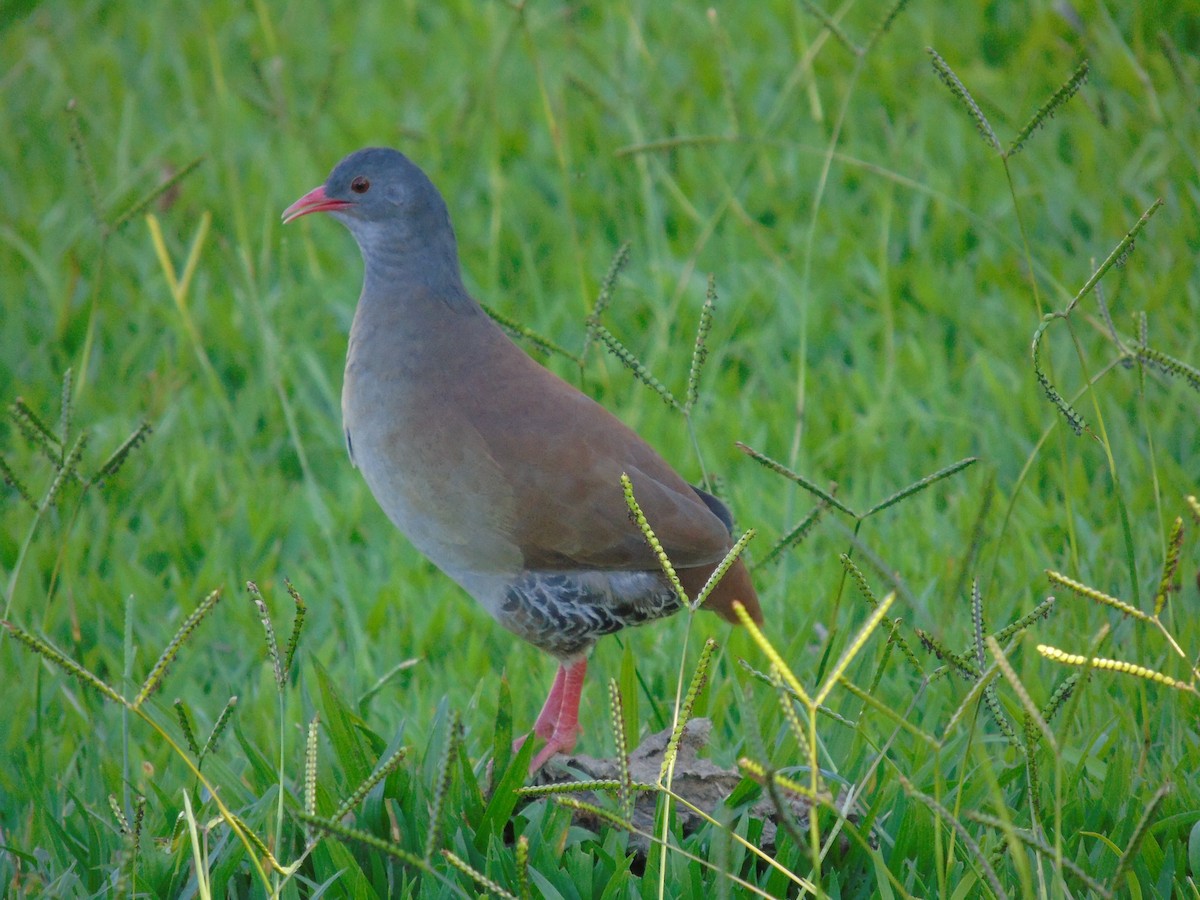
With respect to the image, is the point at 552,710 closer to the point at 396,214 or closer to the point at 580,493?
the point at 580,493

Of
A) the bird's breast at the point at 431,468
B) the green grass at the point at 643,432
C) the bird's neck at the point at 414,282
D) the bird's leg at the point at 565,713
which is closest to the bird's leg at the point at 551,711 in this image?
the bird's leg at the point at 565,713

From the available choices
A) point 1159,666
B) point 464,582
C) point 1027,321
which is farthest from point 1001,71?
point 464,582

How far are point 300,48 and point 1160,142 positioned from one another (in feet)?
13.5

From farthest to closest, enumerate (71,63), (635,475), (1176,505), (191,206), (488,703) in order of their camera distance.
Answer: (71,63)
(191,206)
(1176,505)
(488,703)
(635,475)

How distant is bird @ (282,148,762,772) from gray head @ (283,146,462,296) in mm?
84

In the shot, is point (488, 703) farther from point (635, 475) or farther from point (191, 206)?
point (191, 206)

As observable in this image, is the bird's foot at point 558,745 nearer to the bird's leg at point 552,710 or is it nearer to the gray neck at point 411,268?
the bird's leg at point 552,710

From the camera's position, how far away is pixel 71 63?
22.0 ft

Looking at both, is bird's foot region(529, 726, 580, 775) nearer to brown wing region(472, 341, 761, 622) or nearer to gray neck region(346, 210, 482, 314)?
brown wing region(472, 341, 761, 622)

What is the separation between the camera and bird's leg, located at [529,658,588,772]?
3191mm

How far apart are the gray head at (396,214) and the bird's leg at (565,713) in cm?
101

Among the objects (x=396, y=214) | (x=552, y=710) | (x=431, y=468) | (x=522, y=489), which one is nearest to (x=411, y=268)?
(x=396, y=214)

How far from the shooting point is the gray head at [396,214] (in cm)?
341

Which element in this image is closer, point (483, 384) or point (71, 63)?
point (483, 384)
